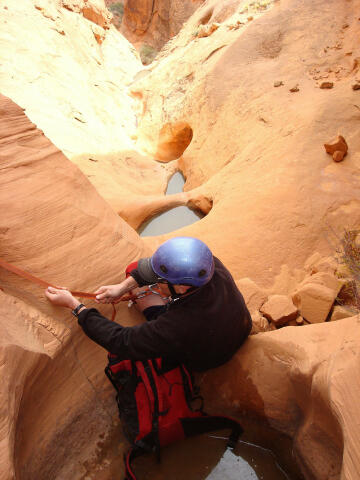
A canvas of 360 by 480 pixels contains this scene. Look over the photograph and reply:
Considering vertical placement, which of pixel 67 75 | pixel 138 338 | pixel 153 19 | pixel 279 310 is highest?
pixel 153 19

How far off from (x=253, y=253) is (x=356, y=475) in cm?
242

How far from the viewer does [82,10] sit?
1006cm

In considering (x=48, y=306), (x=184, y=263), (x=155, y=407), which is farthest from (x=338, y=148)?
(x=48, y=306)

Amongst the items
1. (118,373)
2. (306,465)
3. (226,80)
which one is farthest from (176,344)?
(226,80)

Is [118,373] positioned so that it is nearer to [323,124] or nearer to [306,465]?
[306,465]

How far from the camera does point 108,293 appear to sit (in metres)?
1.96

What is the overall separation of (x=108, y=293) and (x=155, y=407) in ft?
2.30

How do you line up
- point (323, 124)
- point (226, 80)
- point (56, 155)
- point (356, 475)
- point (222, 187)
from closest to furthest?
point (356, 475) → point (56, 155) → point (323, 124) → point (222, 187) → point (226, 80)

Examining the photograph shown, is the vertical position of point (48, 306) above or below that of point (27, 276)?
below

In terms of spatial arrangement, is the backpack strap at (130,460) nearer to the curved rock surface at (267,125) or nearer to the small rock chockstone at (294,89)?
the curved rock surface at (267,125)

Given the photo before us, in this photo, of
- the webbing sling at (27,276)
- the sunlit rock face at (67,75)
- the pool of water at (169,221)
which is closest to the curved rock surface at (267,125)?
the pool of water at (169,221)

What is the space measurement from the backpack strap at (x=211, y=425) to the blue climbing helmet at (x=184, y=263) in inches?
31.3

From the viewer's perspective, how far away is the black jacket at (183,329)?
168 centimetres

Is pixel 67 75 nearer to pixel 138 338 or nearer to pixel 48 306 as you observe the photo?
pixel 48 306
